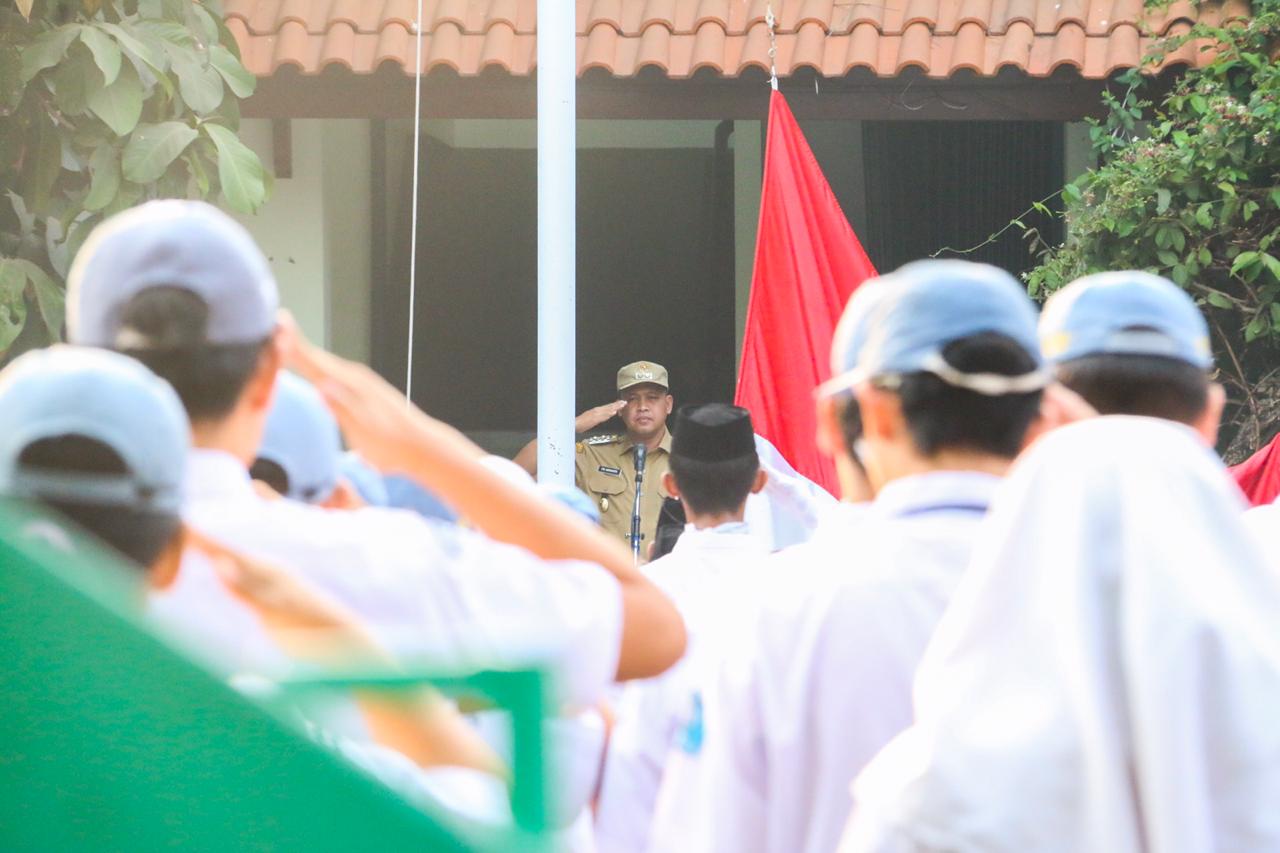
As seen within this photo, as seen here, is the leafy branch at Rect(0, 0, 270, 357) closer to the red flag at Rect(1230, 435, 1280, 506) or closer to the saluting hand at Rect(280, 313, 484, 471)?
the saluting hand at Rect(280, 313, 484, 471)

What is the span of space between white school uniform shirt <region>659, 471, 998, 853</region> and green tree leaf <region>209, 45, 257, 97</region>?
3.19m

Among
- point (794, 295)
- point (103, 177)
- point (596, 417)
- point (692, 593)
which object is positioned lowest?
point (596, 417)

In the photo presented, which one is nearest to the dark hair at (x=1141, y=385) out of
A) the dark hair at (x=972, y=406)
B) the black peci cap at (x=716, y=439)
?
the dark hair at (x=972, y=406)

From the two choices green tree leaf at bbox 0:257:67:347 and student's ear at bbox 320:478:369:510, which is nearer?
student's ear at bbox 320:478:369:510

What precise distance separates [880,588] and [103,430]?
2.76 ft

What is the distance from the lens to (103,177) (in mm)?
4145

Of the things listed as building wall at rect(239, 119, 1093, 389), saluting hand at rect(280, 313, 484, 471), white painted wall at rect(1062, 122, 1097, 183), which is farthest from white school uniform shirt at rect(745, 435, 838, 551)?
white painted wall at rect(1062, 122, 1097, 183)

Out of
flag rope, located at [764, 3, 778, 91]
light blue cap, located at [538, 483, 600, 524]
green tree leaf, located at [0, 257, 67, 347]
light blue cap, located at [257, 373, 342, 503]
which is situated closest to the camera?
light blue cap, located at [257, 373, 342, 503]

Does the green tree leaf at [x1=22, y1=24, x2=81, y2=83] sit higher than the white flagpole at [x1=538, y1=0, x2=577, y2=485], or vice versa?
the green tree leaf at [x1=22, y1=24, x2=81, y2=83]

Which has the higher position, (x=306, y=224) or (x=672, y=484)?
(x=306, y=224)

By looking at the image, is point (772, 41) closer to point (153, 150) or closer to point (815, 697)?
point (153, 150)

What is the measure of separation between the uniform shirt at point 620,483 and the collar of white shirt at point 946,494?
405 cm

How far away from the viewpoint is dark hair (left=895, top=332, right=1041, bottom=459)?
5.48 feet

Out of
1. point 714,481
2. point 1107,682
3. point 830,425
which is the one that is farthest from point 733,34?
point 1107,682
